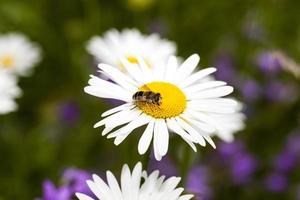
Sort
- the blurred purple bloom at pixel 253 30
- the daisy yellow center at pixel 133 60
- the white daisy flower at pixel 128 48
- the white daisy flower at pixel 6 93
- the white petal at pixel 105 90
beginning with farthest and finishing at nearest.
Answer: the blurred purple bloom at pixel 253 30, the white daisy flower at pixel 128 48, the daisy yellow center at pixel 133 60, the white daisy flower at pixel 6 93, the white petal at pixel 105 90

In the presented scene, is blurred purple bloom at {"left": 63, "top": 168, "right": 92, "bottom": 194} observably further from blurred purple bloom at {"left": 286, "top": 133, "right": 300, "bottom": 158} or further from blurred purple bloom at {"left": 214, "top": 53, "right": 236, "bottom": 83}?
blurred purple bloom at {"left": 214, "top": 53, "right": 236, "bottom": 83}

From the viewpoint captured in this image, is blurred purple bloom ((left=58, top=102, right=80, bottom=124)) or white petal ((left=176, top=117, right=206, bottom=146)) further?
blurred purple bloom ((left=58, top=102, right=80, bottom=124))

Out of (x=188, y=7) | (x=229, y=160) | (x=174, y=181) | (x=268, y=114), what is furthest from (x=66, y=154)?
(x=174, y=181)

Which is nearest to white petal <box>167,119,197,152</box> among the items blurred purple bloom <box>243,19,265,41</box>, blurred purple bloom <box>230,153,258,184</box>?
blurred purple bloom <box>230,153,258,184</box>

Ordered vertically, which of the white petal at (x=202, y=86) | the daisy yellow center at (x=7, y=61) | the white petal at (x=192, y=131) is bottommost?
the white petal at (x=192, y=131)

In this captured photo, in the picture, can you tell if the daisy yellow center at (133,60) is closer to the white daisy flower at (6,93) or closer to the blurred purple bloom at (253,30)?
the white daisy flower at (6,93)

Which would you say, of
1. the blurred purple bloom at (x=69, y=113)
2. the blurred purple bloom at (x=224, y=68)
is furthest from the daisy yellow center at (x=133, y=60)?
the blurred purple bloom at (x=224, y=68)
